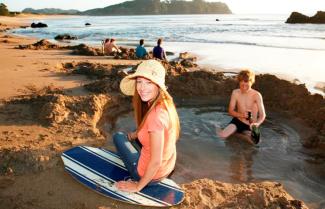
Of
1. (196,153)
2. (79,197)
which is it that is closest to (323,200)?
(196,153)

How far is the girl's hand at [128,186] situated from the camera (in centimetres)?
370

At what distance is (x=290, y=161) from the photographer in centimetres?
568

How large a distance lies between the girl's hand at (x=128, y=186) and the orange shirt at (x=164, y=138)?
5.9 inches

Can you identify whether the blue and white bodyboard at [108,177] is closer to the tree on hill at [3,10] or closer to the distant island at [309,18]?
the distant island at [309,18]

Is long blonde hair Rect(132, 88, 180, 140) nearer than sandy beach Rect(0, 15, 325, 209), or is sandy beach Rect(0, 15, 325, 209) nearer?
long blonde hair Rect(132, 88, 180, 140)

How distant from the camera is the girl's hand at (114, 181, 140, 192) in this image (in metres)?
3.70

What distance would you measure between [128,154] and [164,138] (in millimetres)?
791

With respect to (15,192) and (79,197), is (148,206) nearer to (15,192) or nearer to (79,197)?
(79,197)

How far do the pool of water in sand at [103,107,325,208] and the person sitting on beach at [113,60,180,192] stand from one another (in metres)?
1.06

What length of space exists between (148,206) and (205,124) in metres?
3.74

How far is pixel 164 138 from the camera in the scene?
11.8 ft

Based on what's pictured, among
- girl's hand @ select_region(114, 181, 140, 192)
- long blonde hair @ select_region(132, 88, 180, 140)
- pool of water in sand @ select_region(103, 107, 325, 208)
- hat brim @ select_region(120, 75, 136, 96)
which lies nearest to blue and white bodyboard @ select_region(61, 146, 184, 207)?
girl's hand @ select_region(114, 181, 140, 192)

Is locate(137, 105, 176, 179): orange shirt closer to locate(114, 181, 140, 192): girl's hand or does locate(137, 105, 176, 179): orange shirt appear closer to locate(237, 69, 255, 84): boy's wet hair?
locate(114, 181, 140, 192): girl's hand

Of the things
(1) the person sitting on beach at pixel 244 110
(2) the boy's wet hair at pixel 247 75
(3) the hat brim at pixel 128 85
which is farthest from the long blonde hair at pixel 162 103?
(1) the person sitting on beach at pixel 244 110
